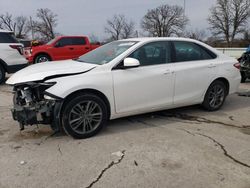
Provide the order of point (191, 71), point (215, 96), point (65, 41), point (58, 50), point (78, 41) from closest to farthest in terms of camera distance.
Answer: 1. point (191, 71)
2. point (215, 96)
3. point (58, 50)
4. point (65, 41)
5. point (78, 41)

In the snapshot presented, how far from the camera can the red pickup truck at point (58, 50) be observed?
13.2 meters

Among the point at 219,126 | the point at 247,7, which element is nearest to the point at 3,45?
the point at 219,126

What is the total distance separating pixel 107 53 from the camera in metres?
5.01

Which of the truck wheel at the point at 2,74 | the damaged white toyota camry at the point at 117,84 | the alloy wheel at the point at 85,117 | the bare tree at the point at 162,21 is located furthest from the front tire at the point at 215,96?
the bare tree at the point at 162,21

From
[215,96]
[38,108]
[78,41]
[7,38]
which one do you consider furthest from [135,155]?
[78,41]

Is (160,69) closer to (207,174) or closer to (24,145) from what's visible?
(207,174)

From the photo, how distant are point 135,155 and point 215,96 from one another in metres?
2.89

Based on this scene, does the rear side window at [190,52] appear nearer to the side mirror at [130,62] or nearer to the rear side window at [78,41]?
the side mirror at [130,62]

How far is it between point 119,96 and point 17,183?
206 centimetres

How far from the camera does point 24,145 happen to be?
13.4ft

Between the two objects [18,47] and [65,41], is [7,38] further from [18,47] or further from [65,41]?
[65,41]

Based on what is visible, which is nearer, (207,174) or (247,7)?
(207,174)

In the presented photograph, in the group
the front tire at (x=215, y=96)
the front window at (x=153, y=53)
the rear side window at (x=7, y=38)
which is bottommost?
the front tire at (x=215, y=96)

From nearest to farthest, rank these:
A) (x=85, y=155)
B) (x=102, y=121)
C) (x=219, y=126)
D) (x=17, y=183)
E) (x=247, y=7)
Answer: (x=17, y=183) < (x=85, y=155) < (x=102, y=121) < (x=219, y=126) < (x=247, y=7)
